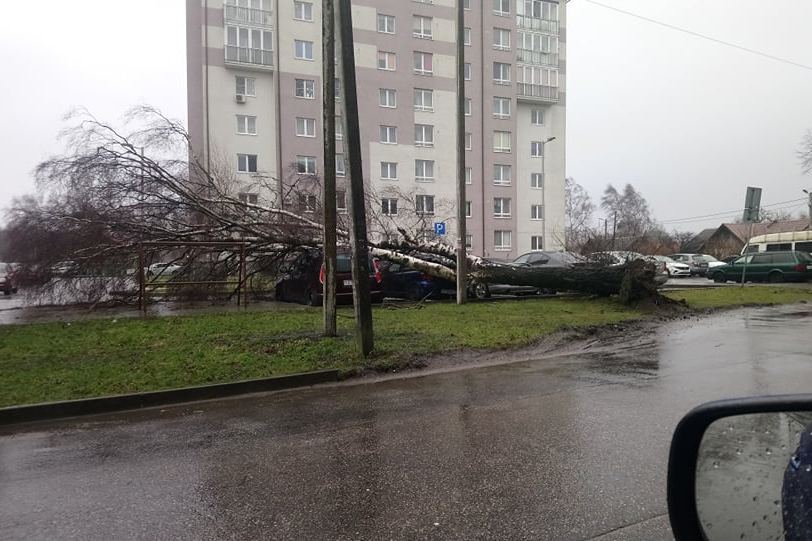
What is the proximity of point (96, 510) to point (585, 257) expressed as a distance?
60.3 feet

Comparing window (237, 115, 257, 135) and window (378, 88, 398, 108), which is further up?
window (378, 88, 398, 108)

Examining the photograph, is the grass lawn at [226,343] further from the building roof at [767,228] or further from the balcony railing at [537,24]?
the building roof at [767,228]

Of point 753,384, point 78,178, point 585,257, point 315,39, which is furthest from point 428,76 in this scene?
point 753,384

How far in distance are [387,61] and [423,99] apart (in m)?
4.35

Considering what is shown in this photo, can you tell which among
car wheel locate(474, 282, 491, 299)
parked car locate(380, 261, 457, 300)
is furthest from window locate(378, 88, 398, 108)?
car wheel locate(474, 282, 491, 299)

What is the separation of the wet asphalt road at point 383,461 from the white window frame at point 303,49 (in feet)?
137

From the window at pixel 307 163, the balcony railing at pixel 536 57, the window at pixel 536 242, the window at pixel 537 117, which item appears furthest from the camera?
the window at pixel 537 117

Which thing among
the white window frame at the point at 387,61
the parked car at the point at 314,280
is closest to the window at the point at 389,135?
the white window frame at the point at 387,61

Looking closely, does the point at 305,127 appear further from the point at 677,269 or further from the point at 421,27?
the point at 677,269

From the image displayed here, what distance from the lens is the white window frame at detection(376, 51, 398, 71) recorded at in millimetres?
46188

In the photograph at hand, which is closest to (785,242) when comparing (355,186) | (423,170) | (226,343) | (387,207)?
(423,170)

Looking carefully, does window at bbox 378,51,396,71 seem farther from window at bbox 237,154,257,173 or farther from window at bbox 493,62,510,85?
window at bbox 237,154,257,173

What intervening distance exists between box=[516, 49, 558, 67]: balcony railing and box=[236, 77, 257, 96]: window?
2481cm

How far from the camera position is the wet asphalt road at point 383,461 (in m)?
3.62
